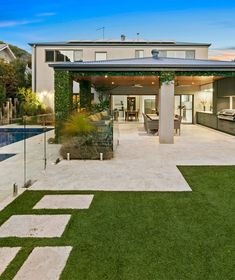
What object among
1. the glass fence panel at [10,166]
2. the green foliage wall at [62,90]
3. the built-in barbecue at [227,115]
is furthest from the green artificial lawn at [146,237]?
the built-in barbecue at [227,115]

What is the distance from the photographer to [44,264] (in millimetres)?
3449

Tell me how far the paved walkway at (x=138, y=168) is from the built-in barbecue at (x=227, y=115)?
4172 millimetres

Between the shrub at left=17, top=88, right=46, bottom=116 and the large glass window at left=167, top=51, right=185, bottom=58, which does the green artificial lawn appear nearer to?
the shrub at left=17, top=88, right=46, bottom=116

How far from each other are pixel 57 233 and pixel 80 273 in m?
1.12

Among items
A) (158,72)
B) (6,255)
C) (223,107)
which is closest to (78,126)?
(158,72)

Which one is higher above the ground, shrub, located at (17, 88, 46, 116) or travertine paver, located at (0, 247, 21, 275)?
shrub, located at (17, 88, 46, 116)

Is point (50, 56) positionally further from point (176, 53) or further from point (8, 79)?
point (176, 53)

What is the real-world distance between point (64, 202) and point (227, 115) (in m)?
13.7

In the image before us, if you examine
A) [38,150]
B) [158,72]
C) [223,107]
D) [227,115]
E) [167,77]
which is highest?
[158,72]

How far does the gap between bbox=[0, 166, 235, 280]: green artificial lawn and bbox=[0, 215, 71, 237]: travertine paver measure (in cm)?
12

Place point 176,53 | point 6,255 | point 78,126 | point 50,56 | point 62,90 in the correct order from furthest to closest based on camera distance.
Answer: point 176,53, point 50,56, point 62,90, point 78,126, point 6,255

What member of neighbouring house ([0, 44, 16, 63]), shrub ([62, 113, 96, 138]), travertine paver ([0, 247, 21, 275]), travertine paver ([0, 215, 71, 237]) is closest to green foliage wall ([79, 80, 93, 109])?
shrub ([62, 113, 96, 138])

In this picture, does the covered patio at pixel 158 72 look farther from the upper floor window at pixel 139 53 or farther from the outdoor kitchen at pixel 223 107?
the upper floor window at pixel 139 53

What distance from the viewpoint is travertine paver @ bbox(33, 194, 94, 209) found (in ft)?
17.8
